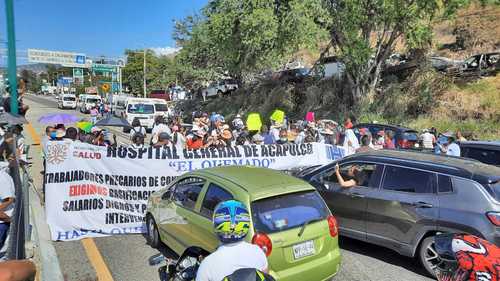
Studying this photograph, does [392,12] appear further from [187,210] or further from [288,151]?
[187,210]

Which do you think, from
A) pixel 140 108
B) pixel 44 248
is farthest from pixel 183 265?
pixel 140 108

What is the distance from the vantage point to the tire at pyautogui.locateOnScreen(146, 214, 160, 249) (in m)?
6.66

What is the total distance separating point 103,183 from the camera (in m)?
7.53

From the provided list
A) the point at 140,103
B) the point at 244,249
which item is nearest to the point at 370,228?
the point at 244,249

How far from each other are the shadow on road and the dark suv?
228mm

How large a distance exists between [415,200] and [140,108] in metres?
22.6

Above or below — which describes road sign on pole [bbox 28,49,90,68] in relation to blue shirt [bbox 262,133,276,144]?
above

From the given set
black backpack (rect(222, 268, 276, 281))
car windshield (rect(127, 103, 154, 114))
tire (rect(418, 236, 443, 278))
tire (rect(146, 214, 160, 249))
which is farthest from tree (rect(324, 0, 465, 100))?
black backpack (rect(222, 268, 276, 281))

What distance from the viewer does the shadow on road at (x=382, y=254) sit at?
611 centimetres

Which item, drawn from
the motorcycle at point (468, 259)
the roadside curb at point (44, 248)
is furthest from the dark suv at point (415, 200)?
the roadside curb at point (44, 248)

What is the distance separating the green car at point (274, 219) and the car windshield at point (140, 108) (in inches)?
844

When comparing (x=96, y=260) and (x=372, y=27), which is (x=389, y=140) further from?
(x=372, y=27)

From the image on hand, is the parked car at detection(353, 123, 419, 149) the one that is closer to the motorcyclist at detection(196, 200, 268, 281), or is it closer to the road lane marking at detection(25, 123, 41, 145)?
the motorcyclist at detection(196, 200, 268, 281)

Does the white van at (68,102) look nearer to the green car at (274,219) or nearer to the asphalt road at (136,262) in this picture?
the asphalt road at (136,262)
